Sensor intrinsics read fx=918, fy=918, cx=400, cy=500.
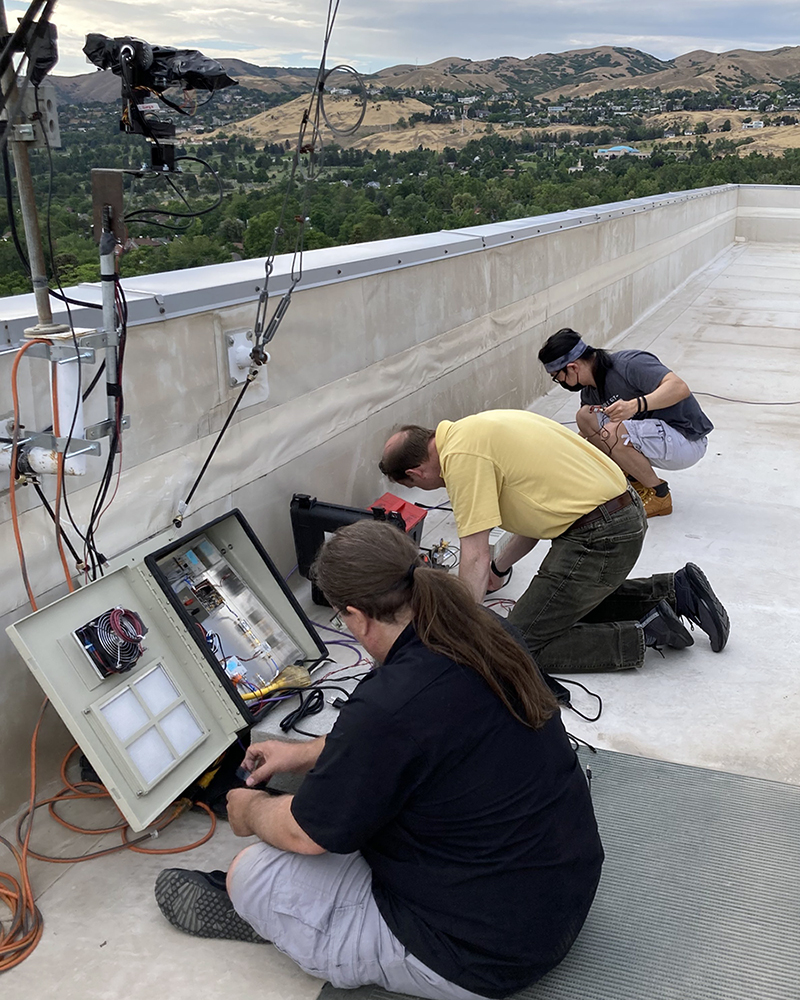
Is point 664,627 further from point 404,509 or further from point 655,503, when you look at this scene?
point 655,503

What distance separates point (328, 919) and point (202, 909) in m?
0.42

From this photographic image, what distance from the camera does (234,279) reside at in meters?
3.54

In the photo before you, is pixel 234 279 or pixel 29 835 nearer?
pixel 29 835

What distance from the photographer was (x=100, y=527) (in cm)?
291

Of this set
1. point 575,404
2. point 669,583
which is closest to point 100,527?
point 669,583

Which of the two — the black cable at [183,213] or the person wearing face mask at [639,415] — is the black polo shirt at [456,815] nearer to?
the black cable at [183,213]

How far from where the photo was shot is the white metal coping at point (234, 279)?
110 inches

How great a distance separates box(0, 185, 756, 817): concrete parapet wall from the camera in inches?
109

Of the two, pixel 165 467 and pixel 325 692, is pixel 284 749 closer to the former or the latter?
pixel 325 692

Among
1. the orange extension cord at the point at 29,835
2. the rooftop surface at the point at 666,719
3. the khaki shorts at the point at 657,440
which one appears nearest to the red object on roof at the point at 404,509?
the rooftop surface at the point at 666,719

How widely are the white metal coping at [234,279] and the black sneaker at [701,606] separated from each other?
197 centimetres

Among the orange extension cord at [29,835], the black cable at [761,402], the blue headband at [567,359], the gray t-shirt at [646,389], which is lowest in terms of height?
the black cable at [761,402]

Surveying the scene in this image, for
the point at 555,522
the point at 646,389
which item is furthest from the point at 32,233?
the point at 646,389

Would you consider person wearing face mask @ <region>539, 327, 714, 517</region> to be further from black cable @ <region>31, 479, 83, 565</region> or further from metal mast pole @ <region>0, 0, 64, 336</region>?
metal mast pole @ <region>0, 0, 64, 336</region>
